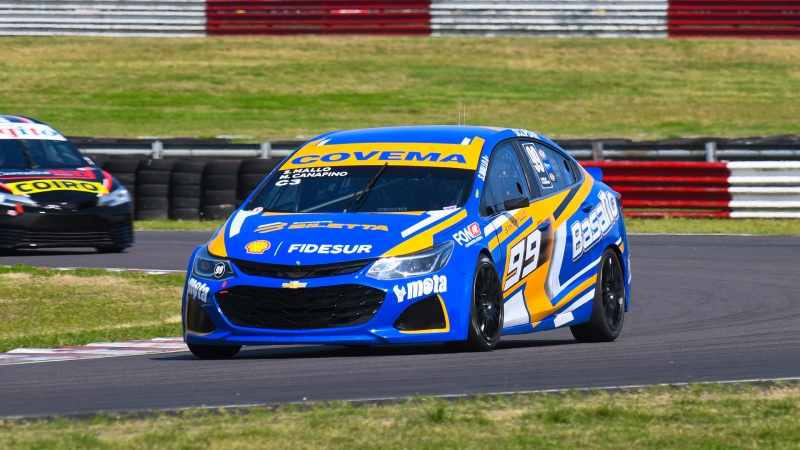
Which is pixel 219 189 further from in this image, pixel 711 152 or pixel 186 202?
pixel 711 152

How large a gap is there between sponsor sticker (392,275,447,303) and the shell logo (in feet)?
2.46

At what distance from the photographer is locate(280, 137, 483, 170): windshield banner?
8.45 m

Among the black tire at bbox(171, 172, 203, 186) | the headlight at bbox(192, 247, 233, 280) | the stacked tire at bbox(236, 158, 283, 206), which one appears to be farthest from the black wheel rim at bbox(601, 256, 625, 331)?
the black tire at bbox(171, 172, 203, 186)

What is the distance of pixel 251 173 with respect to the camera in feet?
63.1

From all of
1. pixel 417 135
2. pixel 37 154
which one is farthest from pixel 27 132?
pixel 417 135

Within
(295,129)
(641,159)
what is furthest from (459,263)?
(295,129)

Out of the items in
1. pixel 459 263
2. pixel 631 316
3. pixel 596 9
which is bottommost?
pixel 631 316

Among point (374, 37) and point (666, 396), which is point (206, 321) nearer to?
point (666, 396)

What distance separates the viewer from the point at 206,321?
7.77m

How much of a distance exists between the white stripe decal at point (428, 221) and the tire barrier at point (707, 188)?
12.3m

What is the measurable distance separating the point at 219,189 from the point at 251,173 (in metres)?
0.68

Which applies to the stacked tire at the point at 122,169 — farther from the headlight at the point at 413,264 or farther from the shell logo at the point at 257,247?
the headlight at the point at 413,264

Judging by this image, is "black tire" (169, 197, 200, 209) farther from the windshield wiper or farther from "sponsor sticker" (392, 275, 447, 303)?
"sponsor sticker" (392, 275, 447, 303)

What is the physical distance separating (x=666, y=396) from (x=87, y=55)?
33.0m
